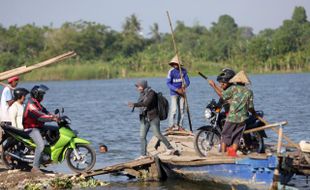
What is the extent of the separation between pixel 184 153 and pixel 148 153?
78 cm

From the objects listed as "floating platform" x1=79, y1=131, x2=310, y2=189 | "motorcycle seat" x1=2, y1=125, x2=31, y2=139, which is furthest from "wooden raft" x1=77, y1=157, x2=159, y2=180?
"motorcycle seat" x1=2, y1=125, x2=31, y2=139

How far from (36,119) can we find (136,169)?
2125 millimetres

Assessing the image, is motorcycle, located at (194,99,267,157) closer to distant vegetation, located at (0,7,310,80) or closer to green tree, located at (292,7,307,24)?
distant vegetation, located at (0,7,310,80)

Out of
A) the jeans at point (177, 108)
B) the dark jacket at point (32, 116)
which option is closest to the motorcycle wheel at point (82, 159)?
the dark jacket at point (32, 116)

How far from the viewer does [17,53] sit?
89000mm

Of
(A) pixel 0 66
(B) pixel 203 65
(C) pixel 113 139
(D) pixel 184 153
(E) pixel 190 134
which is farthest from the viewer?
(A) pixel 0 66

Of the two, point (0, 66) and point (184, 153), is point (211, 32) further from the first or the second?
point (184, 153)

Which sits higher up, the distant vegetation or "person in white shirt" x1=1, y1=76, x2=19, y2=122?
the distant vegetation

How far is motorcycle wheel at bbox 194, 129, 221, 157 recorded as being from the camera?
14812 mm

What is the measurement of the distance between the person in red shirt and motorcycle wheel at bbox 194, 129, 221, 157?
107 inches

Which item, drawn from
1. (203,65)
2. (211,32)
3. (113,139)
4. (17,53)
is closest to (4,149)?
(113,139)

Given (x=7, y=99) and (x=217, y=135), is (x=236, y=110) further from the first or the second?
(x=7, y=99)

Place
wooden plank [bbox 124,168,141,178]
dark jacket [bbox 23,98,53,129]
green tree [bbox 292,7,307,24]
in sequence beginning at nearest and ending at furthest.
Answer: dark jacket [bbox 23,98,53,129], wooden plank [bbox 124,168,141,178], green tree [bbox 292,7,307,24]

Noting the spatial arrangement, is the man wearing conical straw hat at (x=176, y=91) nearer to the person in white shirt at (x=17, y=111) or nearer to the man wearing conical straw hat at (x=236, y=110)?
the man wearing conical straw hat at (x=236, y=110)
